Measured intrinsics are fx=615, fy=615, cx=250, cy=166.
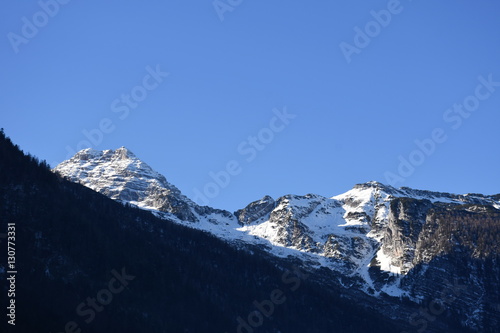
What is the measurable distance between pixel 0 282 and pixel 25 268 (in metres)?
14.9

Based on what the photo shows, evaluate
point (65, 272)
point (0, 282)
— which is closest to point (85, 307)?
point (65, 272)

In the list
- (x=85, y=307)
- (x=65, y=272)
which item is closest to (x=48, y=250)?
(x=65, y=272)

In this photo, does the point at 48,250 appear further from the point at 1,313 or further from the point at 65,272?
the point at 1,313

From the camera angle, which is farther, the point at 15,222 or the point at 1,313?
the point at 15,222

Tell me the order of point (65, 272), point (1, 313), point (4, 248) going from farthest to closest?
point (65, 272) → point (4, 248) → point (1, 313)

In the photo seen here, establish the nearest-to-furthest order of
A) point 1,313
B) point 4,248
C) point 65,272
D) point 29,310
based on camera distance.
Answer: point 1,313 < point 29,310 < point 4,248 < point 65,272

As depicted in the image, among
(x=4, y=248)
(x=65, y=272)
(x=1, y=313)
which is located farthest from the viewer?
(x=65, y=272)

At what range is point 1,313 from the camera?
6270 inches

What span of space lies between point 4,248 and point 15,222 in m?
15.9

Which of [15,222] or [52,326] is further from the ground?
[15,222]

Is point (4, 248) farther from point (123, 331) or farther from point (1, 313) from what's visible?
point (123, 331)

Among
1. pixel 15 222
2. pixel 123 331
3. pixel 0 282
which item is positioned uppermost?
pixel 15 222

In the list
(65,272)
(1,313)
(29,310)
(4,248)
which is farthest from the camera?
(65,272)

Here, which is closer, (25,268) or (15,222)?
(25,268)
